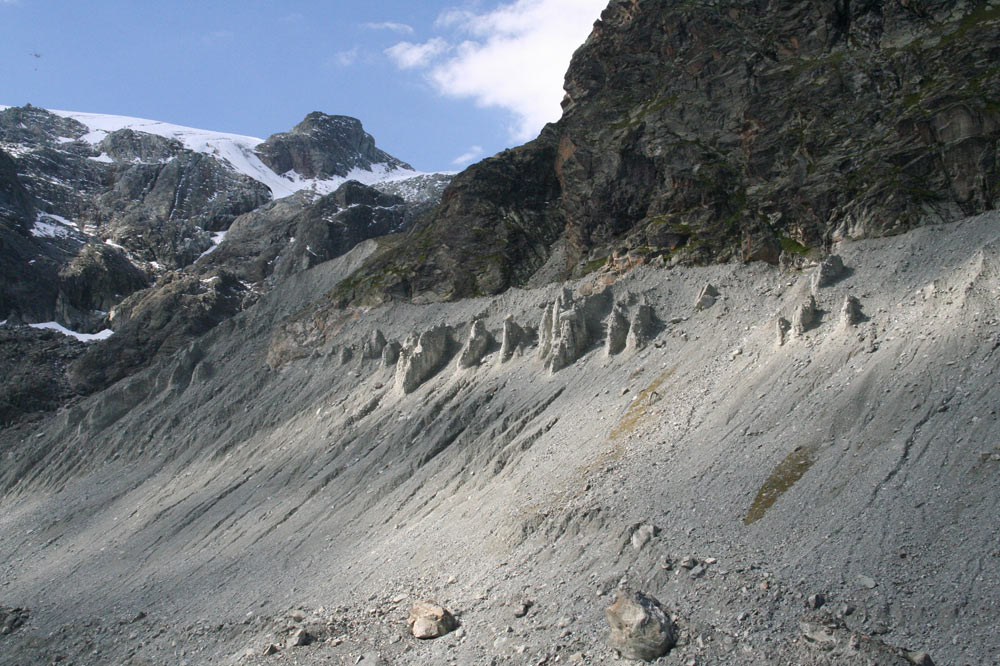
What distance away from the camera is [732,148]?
184 ft

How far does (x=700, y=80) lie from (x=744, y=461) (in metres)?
41.9

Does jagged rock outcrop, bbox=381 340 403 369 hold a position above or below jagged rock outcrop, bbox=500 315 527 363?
above

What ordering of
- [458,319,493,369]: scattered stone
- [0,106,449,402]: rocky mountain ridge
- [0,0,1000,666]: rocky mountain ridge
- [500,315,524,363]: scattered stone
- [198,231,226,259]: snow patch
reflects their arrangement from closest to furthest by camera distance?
[0,0,1000,666]: rocky mountain ridge, [500,315,524,363]: scattered stone, [458,319,493,369]: scattered stone, [0,106,449,402]: rocky mountain ridge, [198,231,226,259]: snow patch

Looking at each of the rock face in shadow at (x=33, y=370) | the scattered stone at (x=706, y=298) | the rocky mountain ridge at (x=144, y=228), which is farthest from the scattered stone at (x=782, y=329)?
the rock face in shadow at (x=33, y=370)

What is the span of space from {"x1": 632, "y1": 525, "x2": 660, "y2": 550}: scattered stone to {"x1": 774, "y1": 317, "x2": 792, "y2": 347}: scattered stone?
13565mm

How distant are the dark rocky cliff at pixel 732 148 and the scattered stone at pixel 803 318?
33.4ft

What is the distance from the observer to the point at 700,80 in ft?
201

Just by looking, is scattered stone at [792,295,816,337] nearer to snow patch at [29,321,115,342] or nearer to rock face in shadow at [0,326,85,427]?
rock face in shadow at [0,326,85,427]

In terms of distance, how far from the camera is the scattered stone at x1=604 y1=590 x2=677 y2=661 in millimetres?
20031

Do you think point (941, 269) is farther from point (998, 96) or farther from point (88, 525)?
point (88, 525)

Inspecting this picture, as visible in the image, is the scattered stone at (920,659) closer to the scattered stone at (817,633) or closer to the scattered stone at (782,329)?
the scattered stone at (817,633)

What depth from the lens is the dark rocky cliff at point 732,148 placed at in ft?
147

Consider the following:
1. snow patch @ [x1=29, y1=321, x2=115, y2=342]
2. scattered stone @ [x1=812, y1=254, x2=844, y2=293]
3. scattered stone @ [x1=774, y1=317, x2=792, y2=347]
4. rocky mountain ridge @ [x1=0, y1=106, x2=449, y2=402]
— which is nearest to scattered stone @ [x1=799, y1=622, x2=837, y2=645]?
scattered stone @ [x1=774, y1=317, x2=792, y2=347]

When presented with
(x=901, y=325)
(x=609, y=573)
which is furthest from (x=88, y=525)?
(x=901, y=325)
